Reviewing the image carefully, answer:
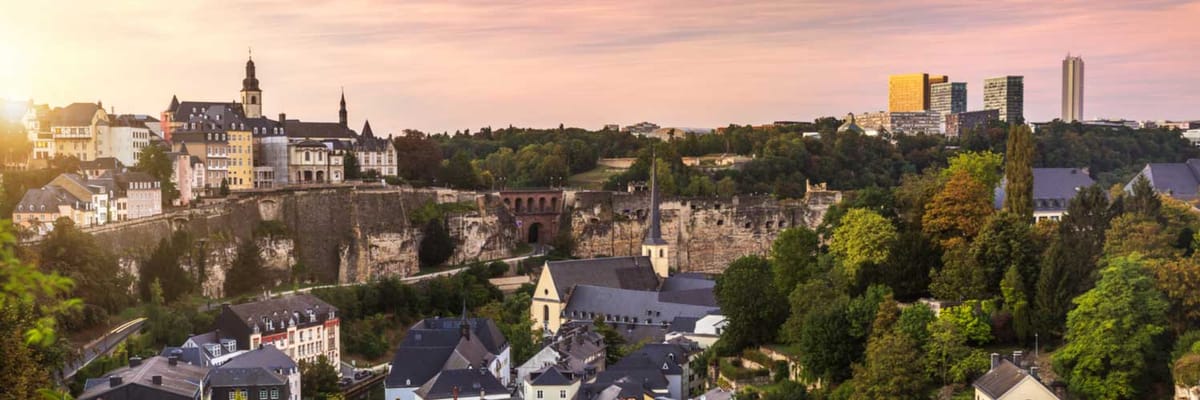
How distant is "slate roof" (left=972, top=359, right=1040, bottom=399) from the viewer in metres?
27.7

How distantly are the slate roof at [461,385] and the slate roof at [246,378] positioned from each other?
438cm

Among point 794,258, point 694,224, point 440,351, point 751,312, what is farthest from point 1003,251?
point 694,224

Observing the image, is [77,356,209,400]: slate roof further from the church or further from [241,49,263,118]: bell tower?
[241,49,263,118]: bell tower

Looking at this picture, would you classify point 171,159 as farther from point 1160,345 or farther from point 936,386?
point 1160,345

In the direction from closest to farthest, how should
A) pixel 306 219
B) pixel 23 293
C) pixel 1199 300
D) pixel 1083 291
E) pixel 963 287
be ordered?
pixel 23 293 → pixel 1199 300 → pixel 1083 291 → pixel 963 287 → pixel 306 219

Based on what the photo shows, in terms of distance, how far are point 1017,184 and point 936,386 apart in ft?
28.7

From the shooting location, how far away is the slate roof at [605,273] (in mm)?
56656

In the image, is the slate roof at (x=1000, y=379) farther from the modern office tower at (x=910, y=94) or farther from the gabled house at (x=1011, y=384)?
the modern office tower at (x=910, y=94)

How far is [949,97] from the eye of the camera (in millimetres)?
144625

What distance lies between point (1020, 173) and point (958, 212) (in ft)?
7.26

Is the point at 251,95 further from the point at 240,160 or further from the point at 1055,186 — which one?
the point at 1055,186

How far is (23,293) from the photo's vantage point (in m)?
9.27

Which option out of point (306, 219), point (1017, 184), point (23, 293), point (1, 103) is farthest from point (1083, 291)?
point (1, 103)

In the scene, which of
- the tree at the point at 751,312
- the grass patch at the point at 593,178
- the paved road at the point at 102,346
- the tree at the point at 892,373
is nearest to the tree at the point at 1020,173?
the tree at the point at 751,312
